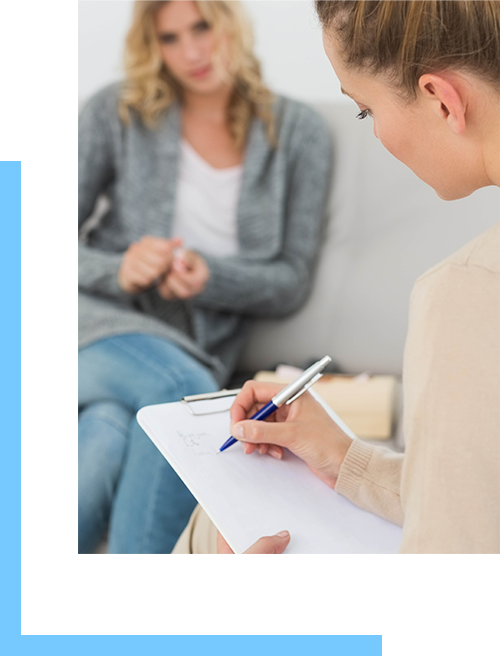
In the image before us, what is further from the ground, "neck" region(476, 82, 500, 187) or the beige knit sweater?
"neck" region(476, 82, 500, 187)

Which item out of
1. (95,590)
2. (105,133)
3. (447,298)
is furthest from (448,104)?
(105,133)

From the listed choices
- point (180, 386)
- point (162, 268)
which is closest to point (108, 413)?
point (180, 386)

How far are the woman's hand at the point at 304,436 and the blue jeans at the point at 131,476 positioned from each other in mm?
248

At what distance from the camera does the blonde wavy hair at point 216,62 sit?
125cm

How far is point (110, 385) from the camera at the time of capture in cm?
112

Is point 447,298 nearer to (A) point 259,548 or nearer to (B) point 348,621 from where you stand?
(A) point 259,548

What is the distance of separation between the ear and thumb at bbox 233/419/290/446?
320mm

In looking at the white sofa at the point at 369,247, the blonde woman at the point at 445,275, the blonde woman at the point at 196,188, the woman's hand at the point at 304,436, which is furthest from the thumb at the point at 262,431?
the white sofa at the point at 369,247

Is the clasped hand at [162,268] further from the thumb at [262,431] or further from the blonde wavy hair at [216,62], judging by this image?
the thumb at [262,431]

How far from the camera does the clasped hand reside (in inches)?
50.7

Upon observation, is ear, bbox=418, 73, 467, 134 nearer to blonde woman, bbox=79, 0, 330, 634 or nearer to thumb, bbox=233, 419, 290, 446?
thumb, bbox=233, 419, 290, 446

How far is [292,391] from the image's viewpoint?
66 centimetres

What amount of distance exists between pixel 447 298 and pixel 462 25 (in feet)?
0.62

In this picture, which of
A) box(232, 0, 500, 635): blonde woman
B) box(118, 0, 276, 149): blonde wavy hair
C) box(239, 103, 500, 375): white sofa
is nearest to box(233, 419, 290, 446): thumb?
box(232, 0, 500, 635): blonde woman
